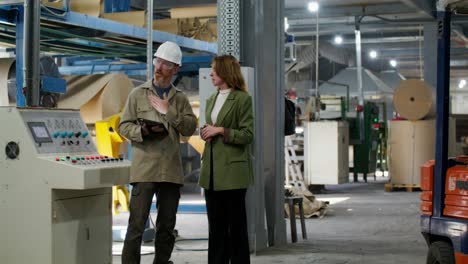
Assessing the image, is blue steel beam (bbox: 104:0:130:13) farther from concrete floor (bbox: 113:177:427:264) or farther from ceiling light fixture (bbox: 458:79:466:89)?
ceiling light fixture (bbox: 458:79:466:89)

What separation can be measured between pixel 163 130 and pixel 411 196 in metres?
9.09

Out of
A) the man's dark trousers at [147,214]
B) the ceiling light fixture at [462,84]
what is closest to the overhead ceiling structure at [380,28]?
the ceiling light fixture at [462,84]

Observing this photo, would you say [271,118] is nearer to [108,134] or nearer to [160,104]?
[108,134]

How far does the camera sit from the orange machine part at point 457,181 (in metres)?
5.02

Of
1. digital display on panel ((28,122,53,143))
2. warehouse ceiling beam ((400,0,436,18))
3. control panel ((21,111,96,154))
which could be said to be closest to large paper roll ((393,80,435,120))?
warehouse ceiling beam ((400,0,436,18))

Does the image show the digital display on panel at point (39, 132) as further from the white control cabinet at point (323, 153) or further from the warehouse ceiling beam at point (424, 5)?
the warehouse ceiling beam at point (424, 5)

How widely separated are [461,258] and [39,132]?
272cm

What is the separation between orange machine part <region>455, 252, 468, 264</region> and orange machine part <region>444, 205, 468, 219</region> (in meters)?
0.24

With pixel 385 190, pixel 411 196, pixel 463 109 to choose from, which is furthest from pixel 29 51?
pixel 463 109

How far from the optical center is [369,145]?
1622 centimetres

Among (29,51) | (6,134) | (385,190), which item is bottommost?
(385,190)

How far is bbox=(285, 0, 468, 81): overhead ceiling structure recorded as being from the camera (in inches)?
608

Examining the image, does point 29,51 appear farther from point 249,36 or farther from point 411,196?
point 411,196

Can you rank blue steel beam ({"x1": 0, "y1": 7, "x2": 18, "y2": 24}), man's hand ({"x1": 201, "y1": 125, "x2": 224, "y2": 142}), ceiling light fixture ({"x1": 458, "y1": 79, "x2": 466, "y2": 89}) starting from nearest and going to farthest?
man's hand ({"x1": 201, "y1": 125, "x2": 224, "y2": 142}) → blue steel beam ({"x1": 0, "y1": 7, "x2": 18, "y2": 24}) → ceiling light fixture ({"x1": 458, "y1": 79, "x2": 466, "y2": 89})
